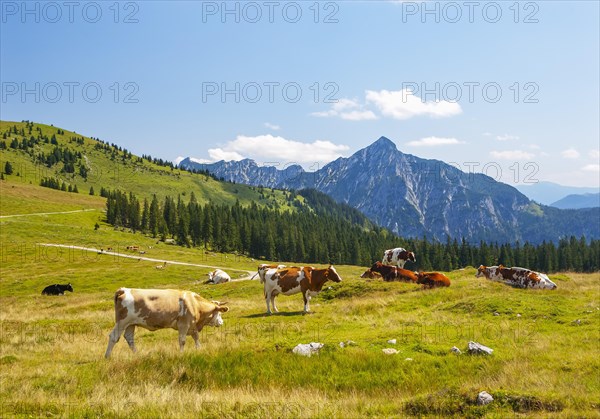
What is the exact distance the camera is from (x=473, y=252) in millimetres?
152125

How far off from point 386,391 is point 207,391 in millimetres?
4846

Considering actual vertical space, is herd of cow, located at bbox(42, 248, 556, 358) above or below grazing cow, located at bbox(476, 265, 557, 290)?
above

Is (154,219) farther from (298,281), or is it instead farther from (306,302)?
(306,302)

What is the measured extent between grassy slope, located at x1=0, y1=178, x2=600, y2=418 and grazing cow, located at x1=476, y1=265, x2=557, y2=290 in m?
3.12

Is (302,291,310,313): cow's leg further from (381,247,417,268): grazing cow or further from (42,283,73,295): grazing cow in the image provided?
(42,283,73,295): grazing cow

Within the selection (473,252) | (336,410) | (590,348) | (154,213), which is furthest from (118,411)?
(473,252)

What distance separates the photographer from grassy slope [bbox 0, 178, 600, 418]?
8.59 metres

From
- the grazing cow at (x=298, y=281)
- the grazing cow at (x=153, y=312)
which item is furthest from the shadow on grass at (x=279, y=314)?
the grazing cow at (x=153, y=312)

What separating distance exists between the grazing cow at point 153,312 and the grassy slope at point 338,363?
2.99 feet

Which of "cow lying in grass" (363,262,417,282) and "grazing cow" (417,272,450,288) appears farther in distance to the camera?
"cow lying in grass" (363,262,417,282)

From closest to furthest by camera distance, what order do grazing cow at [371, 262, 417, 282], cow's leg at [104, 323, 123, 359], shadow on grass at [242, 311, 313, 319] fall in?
cow's leg at [104, 323, 123, 359], shadow on grass at [242, 311, 313, 319], grazing cow at [371, 262, 417, 282]

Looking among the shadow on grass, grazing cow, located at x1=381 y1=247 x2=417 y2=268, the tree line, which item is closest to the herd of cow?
the shadow on grass

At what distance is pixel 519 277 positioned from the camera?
3166 centimetres

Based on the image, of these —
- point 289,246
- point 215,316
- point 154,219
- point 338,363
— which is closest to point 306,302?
point 215,316
